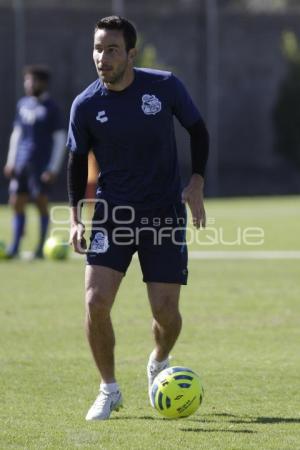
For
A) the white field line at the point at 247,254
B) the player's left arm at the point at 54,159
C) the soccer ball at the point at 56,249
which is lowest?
the white field line at the point at 247,254

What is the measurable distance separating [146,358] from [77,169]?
2494 millimetres

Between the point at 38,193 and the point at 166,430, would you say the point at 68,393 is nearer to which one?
the point at 166,430

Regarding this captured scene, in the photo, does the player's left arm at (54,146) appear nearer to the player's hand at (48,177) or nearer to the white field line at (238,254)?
the player's hand at (48,177)

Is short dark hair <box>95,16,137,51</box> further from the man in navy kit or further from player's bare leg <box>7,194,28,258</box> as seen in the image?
player's bare leg <box>7,194,28,258</box>

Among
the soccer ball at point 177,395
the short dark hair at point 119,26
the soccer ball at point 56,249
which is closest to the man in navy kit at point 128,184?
the short dark hair at point 119,26

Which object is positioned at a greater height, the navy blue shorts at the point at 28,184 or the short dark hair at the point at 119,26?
the short dark hair at the point at 119,26

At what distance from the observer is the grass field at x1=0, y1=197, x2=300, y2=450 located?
6.55 m

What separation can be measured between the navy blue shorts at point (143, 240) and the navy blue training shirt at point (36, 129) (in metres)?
9.71

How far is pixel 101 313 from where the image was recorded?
7.03 metres

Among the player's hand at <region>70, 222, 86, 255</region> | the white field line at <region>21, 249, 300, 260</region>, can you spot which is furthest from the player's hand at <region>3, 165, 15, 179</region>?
the player's hand at <region>70, 222, 86, 255</region>

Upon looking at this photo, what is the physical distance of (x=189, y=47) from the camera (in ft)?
134

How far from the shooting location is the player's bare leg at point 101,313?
23.1 feet

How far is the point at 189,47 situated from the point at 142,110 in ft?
112

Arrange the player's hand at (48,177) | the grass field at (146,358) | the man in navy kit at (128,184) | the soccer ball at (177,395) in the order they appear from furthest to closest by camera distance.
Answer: the player's hand at (48,177)
the man in navy kit at (128,184)
the soccer ball at (177,395)
the grass field at (146,358)
